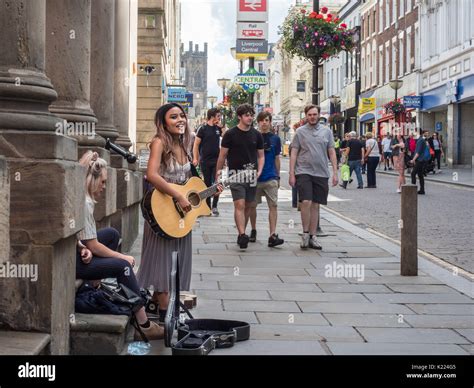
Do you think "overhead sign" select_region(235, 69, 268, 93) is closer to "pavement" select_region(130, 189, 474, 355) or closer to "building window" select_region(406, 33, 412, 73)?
"pavement" select_region(130, 189, 474, 355)

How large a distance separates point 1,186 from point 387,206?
1621 centimetres

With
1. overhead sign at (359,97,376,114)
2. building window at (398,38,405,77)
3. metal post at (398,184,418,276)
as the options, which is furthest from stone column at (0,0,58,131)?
overhead sign at (359,97,376,114)

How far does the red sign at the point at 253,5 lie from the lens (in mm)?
22812

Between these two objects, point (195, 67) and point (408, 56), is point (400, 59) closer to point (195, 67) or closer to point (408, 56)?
point (408, 56)

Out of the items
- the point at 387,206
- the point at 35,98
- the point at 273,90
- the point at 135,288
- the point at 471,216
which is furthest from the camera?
the point at 273,90

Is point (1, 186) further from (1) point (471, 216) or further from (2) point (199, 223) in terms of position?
(1) point (471, 216)

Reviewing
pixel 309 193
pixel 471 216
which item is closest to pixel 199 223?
pixel 309 193

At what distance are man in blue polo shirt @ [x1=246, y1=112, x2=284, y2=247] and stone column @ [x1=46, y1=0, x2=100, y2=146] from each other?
4675 millimetres

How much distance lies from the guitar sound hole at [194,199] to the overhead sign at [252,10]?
16.7 m

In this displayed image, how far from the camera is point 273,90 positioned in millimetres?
123000

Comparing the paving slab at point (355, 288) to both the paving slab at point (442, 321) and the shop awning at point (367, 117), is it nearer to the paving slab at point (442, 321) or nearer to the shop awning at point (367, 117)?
the paving slab at point (442, 321)

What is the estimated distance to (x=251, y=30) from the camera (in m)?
23.2

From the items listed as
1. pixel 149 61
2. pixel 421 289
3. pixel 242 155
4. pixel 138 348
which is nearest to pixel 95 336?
pixel 138 348
